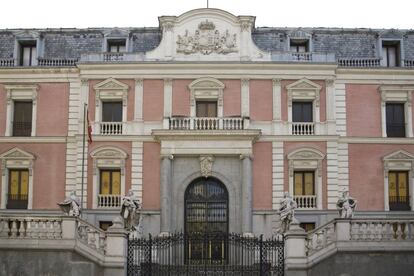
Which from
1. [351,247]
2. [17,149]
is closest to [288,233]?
[351,247]

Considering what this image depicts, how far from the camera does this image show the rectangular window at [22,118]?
39.7 meters

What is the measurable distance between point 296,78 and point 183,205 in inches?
340

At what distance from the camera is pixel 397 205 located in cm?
3844

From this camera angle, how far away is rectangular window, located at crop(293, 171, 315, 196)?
126 feet

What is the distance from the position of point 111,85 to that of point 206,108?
16.4ft

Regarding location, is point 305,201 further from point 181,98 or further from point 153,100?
point 153,100

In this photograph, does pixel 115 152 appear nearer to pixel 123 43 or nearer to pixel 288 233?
pixel 123 43

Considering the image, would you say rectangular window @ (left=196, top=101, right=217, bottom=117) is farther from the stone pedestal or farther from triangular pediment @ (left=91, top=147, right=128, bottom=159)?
the stone pedestal


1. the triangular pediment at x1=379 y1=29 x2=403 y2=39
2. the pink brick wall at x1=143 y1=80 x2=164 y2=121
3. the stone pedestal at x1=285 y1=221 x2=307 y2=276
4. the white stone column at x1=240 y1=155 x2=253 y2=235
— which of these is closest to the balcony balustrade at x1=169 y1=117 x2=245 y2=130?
the pink brick wall at x1=143 y1=80 x2=164 y2=121

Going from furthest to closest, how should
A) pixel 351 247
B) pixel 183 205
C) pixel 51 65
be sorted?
1. pixel 51 65
2. pixel 183 205
3. pixel 351 247

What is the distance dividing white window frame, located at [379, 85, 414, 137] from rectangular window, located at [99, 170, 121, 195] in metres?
13.7

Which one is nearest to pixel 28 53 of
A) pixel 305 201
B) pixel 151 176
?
pixel 151 176

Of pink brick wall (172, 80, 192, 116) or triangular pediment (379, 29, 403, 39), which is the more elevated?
triangular pediment (379, 29, 403, 39)

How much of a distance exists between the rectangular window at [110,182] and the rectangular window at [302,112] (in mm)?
9437
